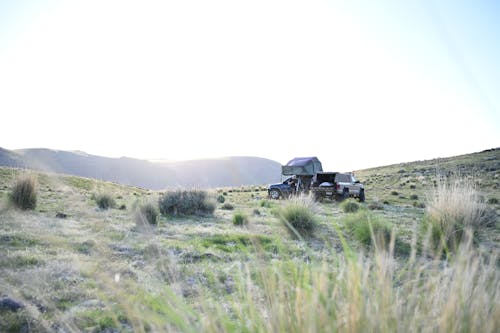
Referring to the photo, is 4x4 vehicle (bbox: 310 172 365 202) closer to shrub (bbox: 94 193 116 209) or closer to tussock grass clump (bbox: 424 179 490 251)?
shrub (bbox: 94 193 116 209)

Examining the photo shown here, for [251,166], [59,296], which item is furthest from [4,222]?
[251,166]

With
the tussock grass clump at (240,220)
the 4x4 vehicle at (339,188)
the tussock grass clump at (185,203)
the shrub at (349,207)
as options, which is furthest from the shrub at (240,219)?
the 4x4 vehicle at (339,188)

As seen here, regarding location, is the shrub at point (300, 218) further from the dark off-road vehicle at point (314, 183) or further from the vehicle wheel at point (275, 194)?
the vehicle wheel at point (275, 194)

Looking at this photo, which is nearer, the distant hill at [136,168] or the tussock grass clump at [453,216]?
the tussock grass clump at [453,216]

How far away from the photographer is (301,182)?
71.6ft

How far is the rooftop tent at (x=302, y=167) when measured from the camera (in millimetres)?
23156

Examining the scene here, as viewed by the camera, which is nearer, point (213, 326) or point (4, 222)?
point (213, 326)

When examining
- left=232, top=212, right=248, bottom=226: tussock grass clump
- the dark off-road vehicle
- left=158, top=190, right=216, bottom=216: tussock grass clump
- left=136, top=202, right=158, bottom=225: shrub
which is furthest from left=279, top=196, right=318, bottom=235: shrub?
the dark off-road vehicle

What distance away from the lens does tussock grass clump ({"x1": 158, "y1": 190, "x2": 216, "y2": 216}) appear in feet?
38.2

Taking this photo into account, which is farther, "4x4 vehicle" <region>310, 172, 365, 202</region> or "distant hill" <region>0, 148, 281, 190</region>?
"distant hill" <region>0, 148, 281, 190</region>

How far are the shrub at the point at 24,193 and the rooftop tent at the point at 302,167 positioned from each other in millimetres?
16474

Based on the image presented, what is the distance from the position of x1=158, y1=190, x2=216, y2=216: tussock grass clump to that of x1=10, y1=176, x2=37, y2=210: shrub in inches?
157

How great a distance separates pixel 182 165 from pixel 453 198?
142 metres

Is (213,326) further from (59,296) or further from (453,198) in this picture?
(453,198)
